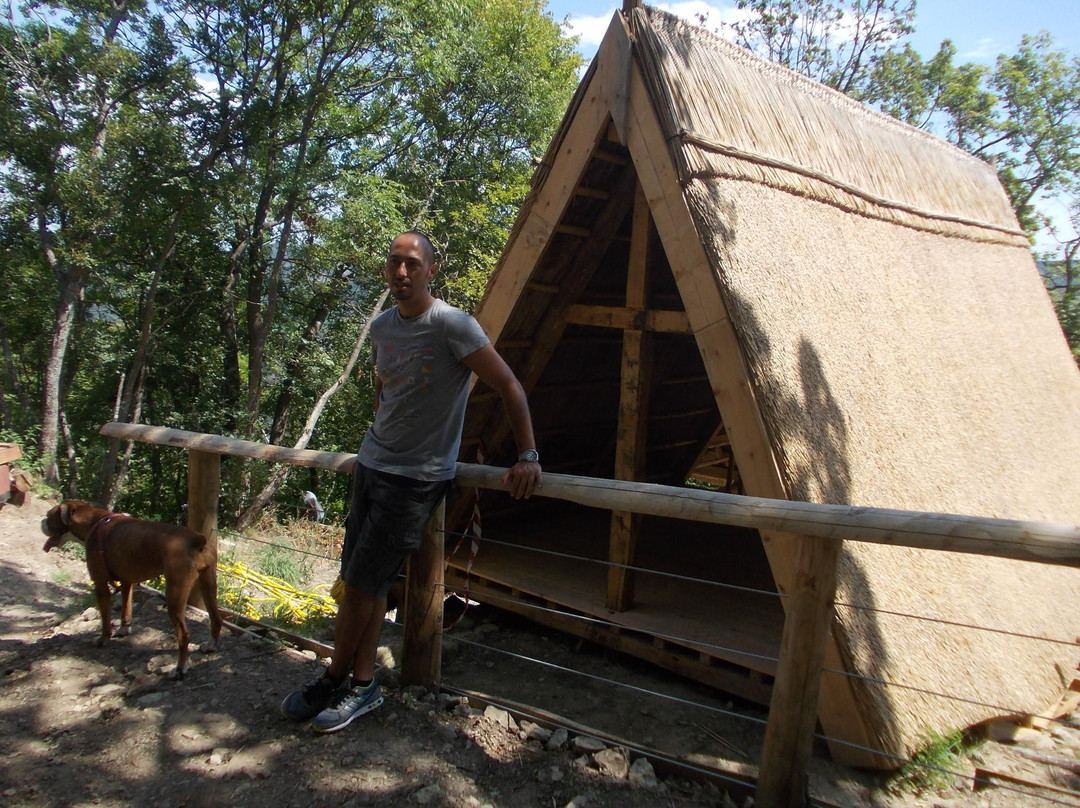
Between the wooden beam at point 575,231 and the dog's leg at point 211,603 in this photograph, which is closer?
the dog's leg at point 211,603

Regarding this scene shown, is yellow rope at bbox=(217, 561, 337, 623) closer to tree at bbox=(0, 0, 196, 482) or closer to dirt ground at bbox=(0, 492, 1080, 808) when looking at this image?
dirt ground at bbox=(0, 492, 1080, 808)

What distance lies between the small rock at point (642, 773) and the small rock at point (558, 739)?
0.28 meters

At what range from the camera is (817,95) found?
5562 mm

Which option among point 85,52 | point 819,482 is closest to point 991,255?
point 819,482

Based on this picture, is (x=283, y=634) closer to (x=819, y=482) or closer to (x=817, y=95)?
(x=819, y=482)

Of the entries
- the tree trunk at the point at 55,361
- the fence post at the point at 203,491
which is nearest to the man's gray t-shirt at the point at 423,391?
the fence post at the point at 203,491

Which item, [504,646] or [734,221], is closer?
[734,221]

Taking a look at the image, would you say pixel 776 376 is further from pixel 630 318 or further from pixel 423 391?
pixel 423 391

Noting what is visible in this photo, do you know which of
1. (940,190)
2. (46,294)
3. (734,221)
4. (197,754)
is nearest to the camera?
(197,754)

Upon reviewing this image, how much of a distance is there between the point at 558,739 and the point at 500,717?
266 millimetres

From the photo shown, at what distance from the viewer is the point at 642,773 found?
103 inches

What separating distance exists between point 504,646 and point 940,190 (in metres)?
5.21

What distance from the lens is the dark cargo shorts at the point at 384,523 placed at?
279 centimetres

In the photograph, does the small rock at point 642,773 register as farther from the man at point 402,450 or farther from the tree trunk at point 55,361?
the tree trunk at point 55,361
